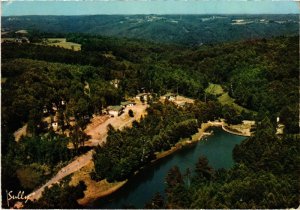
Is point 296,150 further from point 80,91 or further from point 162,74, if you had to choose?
point 162,74

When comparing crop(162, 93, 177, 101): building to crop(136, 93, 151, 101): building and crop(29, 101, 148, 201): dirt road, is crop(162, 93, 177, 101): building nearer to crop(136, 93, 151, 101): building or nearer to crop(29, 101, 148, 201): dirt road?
crop(136, 93, 151, 101): building

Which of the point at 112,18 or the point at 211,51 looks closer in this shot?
the point at 211,51

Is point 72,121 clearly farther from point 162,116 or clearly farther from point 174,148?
point 174,148

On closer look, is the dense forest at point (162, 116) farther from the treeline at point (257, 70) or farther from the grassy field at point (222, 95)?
the grassy field at point (222, 95)

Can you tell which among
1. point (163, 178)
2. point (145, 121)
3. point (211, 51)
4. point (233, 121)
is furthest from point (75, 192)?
point (211, 51)

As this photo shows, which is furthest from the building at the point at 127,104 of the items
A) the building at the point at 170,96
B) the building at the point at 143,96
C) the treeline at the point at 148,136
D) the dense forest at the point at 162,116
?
the building at the point at 170,96
